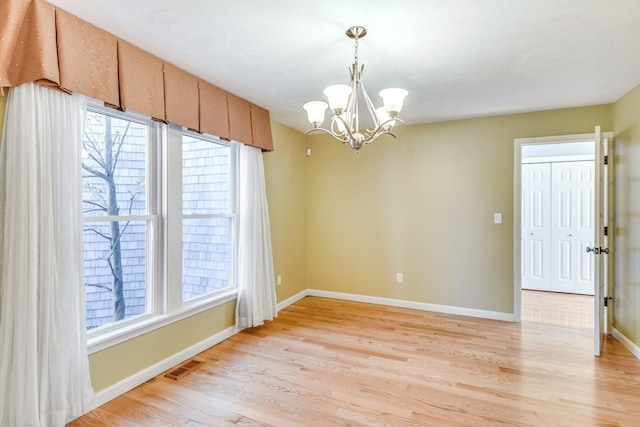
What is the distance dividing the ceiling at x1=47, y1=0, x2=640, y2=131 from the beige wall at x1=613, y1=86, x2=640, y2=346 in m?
0.25

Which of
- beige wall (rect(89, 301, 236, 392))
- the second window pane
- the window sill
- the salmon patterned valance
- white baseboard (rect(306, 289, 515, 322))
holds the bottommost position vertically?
white baseboard (rect(306, 289, 515, 322))

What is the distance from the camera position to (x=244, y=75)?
2.75m

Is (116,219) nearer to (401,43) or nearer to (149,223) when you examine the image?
(149,223)

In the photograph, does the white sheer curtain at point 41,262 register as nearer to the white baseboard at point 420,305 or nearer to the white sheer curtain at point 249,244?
the white sheer curtain at point 249,244

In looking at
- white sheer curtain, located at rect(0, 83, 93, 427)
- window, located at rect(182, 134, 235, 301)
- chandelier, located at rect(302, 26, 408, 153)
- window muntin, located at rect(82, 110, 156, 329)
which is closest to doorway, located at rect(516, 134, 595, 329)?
chandelier, located at rect(302, 26, 408, 153)

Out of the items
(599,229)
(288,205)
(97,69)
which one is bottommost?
(599,229)

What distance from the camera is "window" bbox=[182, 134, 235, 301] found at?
299cm

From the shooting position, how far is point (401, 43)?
219 cm

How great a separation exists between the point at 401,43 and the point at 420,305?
325cm

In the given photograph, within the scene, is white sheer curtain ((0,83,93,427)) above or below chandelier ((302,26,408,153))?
below

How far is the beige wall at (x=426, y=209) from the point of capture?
3.84 meters

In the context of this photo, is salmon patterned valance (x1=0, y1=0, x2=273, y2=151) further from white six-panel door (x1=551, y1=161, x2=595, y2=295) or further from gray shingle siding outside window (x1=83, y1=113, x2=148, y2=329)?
white six-panel door (x1=551, y1=161, x2=595, y2=295)

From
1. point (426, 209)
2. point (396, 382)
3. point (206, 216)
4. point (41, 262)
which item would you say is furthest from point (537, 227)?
point (41, 262)

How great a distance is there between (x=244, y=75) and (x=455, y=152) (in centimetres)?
274
